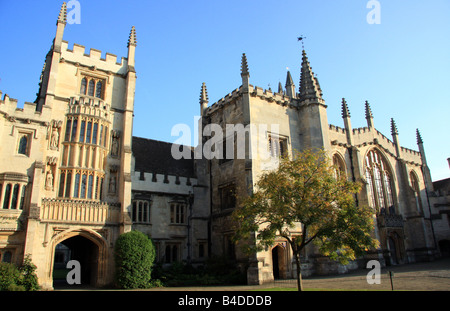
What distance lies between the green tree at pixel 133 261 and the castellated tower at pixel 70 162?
1.23 m

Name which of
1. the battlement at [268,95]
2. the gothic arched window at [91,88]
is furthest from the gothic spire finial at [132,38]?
the battlement at [268,95]

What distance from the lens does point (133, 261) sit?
2030 centimetres

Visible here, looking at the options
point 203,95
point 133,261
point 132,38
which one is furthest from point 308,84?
Answer: point 133,261

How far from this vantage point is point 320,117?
27.2 m

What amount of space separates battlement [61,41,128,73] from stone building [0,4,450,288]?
76mm

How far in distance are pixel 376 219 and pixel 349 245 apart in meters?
19.4

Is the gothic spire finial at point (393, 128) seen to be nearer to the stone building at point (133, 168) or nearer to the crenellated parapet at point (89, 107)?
the stone building at point (133, 168)

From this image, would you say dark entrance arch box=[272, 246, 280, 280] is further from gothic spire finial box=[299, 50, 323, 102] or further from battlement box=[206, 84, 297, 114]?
gothic spire finial box=[299, 50, 323, 102]

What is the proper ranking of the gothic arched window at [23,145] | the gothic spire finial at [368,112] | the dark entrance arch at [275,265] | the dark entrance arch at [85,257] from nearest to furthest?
the gothic arched window at [23,145]
the dark entrance arch at [85,257]
the dark entrance arch at [275,265]
the gothic spire finial at [368,112]

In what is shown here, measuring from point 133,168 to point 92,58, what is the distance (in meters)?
9.02

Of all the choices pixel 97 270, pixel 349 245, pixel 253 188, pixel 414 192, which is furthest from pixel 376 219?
pixel 97 270

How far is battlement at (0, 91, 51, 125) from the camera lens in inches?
795

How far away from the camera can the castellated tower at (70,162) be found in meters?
19.3
